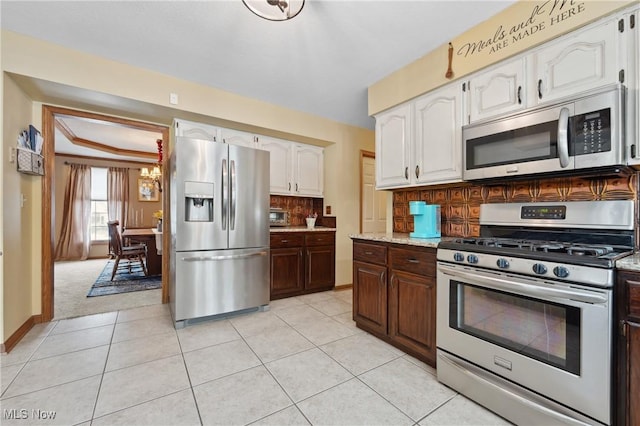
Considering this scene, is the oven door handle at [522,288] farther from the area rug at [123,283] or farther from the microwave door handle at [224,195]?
the area rug at [123,283]

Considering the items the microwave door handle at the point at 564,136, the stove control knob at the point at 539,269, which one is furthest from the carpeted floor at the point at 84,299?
the microwave door handle at the point at 564,136

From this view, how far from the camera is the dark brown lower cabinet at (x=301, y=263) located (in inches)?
143

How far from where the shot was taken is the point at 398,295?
225cm

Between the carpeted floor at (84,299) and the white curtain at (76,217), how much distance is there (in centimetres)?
190

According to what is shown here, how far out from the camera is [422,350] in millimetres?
2049

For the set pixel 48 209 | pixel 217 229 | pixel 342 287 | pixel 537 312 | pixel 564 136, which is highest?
pixel 564 136

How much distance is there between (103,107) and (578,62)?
407 centimetres

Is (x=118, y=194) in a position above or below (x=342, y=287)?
above

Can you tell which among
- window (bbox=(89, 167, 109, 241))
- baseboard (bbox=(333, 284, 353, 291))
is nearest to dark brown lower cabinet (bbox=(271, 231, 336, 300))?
baseboard (bbox=(333, 284, 353, 291))

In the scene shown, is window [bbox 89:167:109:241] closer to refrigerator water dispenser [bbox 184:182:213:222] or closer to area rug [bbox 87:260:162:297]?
area rug [bbox 87:260:162:297]

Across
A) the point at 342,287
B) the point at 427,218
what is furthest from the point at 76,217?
the point at 427,218

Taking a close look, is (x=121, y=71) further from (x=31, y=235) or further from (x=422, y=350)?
(x=422, y=350)

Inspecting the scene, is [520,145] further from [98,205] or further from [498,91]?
[98,205]

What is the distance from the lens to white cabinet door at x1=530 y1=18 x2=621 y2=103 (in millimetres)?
1527
